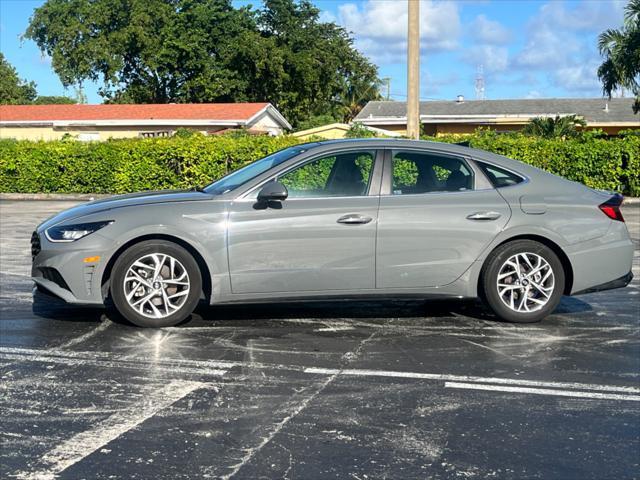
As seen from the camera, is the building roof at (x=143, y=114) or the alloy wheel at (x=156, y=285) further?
the building roof at (x=143, y=114)

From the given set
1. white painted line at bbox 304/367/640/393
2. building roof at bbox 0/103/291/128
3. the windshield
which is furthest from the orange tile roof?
white painted line at bbox 304/367/640/393

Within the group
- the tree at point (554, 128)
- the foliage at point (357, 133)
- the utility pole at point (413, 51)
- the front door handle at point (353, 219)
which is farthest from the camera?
the tree at point (554, 128)

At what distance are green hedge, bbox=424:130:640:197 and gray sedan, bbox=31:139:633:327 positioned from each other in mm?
14397

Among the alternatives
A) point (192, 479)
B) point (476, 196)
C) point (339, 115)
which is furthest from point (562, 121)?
point (339, 115)

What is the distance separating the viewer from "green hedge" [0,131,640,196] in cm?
2150

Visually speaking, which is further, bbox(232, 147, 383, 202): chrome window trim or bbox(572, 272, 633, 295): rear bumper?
bbox(572, 272, 633, 295): rear bumper

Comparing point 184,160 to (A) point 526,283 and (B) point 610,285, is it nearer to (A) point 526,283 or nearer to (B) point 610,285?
(A) point 526,283

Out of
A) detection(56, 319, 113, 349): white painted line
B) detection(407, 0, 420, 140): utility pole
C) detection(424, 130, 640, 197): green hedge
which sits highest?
detection(407, 0, 420, 140): utility pole

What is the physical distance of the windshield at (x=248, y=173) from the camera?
702 centimetres

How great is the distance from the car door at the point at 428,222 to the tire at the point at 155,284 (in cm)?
158

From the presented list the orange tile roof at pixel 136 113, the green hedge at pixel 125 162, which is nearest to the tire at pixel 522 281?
the green hedge at pixel 125 162

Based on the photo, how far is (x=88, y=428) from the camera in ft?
14.7

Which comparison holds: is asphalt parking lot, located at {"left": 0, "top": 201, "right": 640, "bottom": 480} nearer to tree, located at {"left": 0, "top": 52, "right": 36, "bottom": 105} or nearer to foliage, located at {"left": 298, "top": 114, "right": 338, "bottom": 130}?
foliage, located at {"left": 298, "top": 114, "right": 338, "bottom": 130}

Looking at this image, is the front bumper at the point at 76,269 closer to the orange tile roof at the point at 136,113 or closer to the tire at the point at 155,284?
the tire at the point at 155,284
